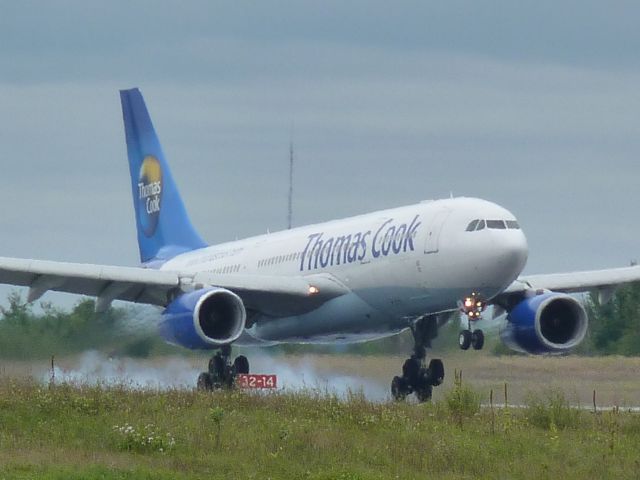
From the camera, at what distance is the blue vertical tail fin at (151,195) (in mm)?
50750

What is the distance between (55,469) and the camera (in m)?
21.8

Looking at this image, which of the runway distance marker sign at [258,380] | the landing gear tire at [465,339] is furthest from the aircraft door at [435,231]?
the runway distance marker sign at [258,380]

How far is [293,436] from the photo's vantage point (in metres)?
25.5

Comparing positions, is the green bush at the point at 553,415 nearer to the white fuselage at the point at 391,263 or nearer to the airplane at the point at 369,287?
the airplane at the point at 369,287

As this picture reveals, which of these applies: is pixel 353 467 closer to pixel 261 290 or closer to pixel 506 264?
pixel 506 264

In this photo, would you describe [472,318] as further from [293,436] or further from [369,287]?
[293,436]

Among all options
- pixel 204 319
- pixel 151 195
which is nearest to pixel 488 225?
pixel 204 319

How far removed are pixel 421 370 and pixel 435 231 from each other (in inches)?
188

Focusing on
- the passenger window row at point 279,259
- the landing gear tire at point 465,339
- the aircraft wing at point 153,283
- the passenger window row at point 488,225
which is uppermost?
the passenger window row at point 488,225

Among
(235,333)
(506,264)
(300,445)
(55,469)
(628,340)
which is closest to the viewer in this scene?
(55,469)

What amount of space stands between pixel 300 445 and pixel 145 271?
49.4ft

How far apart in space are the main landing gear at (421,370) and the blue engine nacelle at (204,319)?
4.26m

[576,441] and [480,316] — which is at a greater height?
[480,316]

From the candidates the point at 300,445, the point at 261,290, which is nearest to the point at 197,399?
the point at 300,445
